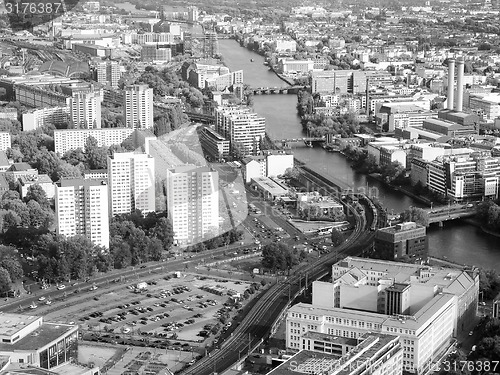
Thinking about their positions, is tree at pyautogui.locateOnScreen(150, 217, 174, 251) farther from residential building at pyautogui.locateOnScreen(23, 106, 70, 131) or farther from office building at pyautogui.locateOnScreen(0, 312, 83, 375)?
residential building at pyautogui.locateOnScreen(23, 106, 70, 131)

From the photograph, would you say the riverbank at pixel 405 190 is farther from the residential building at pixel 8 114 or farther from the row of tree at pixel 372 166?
the residential building at pixel 8 114

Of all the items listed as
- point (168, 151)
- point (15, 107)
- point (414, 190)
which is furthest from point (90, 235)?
point (15, 107)

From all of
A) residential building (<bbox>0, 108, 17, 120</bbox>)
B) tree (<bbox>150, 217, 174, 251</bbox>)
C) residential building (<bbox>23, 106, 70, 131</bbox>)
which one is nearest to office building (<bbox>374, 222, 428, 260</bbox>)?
tree (<bbox>150, 217, 174, 251</bbox>)

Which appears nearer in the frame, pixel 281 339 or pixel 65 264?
pixel 281 339

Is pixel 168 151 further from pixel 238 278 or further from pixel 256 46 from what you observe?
pixel 256 46

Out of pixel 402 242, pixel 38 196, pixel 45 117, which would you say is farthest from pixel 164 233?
pixel 45 117

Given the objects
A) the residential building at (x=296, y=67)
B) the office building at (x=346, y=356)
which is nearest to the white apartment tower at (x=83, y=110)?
the residential building at (x=296, y=67)

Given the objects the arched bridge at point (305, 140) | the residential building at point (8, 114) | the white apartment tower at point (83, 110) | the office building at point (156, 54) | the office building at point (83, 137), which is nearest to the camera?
the office building at point (83, 137)
